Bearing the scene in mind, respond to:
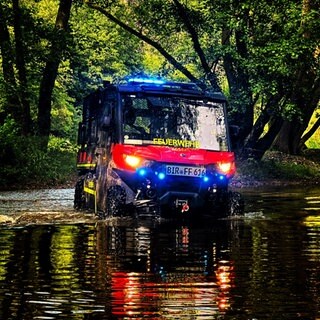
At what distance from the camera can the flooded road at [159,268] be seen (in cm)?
690

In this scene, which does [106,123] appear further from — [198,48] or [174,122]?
[198,48]

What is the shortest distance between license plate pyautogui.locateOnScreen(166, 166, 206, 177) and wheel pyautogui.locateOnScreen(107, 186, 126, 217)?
0.96 meters

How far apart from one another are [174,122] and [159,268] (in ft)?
25.3

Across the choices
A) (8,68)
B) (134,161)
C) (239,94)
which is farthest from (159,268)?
(8,68)

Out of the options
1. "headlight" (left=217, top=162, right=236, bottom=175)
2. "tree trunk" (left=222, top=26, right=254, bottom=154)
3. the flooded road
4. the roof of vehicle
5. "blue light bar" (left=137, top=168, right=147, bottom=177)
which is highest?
"tree trunk" (left=222, top=26, right=254, bottom=154)

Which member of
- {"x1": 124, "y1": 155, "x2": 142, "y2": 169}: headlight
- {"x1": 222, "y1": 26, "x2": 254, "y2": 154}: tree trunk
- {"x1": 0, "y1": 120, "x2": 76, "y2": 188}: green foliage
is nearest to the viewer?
{"x1": 124, "y1": 155, "x2": 142, "y2": 169}: headlight

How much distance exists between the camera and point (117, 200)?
52.8 feet

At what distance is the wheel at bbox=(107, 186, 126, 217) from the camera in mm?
16047

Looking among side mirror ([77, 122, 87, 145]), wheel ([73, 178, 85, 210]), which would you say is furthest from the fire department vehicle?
side mirror ([77, 122, 87, 145])

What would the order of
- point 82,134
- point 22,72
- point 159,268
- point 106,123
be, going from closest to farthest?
1. point 159,268
2. point 106,123
3. point 82,134
4. point 22,72

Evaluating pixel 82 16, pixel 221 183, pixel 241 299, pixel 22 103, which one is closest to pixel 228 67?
pixel 22 103

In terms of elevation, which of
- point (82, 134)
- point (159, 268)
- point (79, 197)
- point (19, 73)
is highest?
point (19, 73)

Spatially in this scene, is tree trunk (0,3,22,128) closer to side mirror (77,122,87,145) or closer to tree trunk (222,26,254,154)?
tree trunk (222,26,254,154)

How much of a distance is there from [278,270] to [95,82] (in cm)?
5176
